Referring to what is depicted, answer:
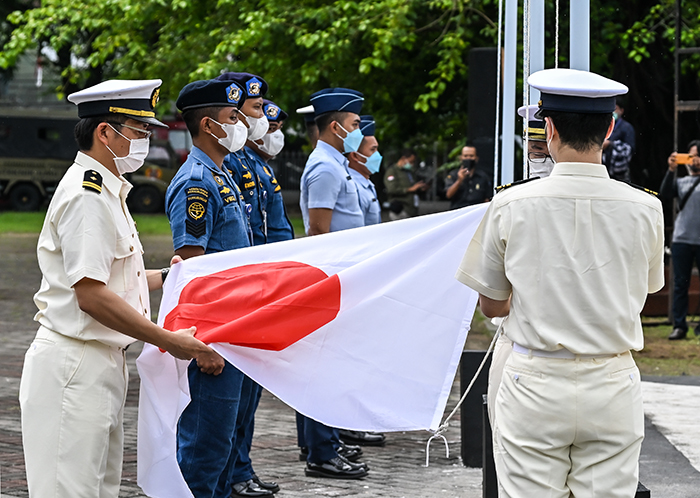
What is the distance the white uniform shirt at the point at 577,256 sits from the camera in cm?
295

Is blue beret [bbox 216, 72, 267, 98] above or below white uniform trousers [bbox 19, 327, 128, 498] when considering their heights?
above

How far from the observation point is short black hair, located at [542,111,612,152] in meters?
3.04

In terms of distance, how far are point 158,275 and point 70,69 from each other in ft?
44.7

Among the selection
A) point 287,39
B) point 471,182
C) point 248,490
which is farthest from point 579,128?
point 287,39

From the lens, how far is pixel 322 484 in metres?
Answer: 5.58

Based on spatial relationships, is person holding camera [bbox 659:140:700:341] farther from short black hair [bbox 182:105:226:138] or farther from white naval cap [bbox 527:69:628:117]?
white naval cap [bbox 527:69:628:117]

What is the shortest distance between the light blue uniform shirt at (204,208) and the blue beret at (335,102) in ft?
6.69

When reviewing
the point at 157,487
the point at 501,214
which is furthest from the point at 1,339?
the point at 501,214

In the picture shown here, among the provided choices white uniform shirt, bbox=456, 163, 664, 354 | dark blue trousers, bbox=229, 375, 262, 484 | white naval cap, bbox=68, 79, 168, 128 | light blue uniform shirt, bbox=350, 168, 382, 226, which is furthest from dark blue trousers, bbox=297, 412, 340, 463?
white uniform shirt, bbox=456, 163, 664, 354

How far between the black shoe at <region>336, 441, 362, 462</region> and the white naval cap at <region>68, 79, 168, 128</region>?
119 inches

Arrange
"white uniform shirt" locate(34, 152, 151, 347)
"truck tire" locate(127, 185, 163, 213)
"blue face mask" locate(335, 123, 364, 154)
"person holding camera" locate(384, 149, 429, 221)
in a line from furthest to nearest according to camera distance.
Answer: "truck tire" locate(127, 185, 163, 213) < "person holding camera" locate(384, 149, 429, 221) < "blue face mask" locate(335, 123, 364, 154) < "white uniform shirt" locate(34, 152, 151, 347)

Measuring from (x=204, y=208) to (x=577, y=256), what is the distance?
1.98 meters

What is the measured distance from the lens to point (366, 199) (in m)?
6.74

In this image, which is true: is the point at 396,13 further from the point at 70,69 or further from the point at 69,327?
the point at 69,327
